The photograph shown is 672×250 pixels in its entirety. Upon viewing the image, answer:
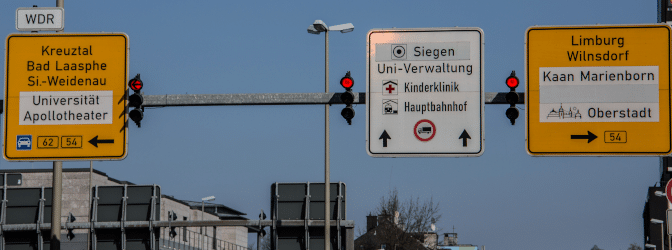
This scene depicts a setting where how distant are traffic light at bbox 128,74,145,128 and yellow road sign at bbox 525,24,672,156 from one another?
5383mm

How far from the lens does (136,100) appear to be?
13.2m

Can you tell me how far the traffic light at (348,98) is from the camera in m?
13.0

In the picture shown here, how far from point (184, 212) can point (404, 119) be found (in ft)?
230

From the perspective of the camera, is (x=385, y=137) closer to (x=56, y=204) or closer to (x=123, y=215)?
(x=56, y=204)

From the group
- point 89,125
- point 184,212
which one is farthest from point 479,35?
point 184,212

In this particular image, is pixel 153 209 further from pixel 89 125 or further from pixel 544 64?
pixel 544 64

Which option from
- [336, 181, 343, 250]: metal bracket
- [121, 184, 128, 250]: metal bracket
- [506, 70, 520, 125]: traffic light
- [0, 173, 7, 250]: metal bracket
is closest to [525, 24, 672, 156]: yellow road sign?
[506, 70, 520, 125]: traffic light

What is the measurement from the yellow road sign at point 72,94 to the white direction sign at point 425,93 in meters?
3.60

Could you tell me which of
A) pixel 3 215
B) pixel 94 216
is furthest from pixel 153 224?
pixel 3 215

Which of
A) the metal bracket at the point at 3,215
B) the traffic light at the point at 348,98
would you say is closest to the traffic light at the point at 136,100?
the traffic light at the point at 348,98

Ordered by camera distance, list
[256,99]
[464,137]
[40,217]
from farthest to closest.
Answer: [40,217] < [256,99] < [464,137]

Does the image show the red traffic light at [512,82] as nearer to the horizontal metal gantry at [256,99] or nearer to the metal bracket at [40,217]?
the horizontal metal gantry at [256,99]

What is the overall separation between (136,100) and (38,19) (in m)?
1.97

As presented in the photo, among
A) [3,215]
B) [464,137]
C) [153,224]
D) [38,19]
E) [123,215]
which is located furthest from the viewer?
[153,224]
